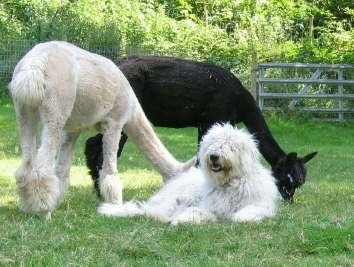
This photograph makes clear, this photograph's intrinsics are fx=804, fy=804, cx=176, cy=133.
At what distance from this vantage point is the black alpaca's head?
28.1ft

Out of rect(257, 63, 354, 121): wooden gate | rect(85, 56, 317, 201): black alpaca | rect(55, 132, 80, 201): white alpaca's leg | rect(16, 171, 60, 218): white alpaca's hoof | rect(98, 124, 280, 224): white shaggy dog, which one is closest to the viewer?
rect(16, 171, 60, 218): white alpaca's hoof

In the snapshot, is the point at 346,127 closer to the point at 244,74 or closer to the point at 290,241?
the point at 244,74

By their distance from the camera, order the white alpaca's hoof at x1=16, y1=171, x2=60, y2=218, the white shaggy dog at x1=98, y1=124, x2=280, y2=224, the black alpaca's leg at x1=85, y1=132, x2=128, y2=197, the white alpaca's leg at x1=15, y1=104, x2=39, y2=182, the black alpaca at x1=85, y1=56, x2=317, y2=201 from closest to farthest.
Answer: the white alpaca's hoof at x1=16, y1=171, x2=60, y2=218 < the white alpaca's leg at x1=15, y1=104, x2=39, y2=182 < the white shaggy dog at x1=98, y1=124, x2=280, y2=224 < the black alpaca's leg at x1=85, y1=132, x2=128, y2=197 < the black alpaca at x1=85, y1=56, x2=317, y2=201

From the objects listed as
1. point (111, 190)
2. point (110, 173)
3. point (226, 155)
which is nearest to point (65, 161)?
point (110, 173)

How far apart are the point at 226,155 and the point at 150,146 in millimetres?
1250

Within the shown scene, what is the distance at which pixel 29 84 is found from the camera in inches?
246

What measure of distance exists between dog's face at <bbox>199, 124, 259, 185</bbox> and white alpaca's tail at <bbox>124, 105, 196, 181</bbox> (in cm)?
77

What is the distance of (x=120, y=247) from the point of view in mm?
5293

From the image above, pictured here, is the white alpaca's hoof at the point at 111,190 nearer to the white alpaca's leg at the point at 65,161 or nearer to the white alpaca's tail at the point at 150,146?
the white alpaca's leg at the point at 65,161

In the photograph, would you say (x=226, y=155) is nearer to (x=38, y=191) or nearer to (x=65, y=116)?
(x=65, y=116)

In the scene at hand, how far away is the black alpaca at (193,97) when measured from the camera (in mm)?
9203

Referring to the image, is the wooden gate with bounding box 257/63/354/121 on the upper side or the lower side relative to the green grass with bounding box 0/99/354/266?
lower

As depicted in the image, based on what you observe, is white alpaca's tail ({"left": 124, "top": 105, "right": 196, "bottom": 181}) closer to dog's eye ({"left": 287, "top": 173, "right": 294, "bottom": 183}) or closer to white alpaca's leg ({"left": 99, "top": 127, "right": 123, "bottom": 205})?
white alpaca's leg ({"left": 99, "top": 127, "right": 123, "bottom": 205})

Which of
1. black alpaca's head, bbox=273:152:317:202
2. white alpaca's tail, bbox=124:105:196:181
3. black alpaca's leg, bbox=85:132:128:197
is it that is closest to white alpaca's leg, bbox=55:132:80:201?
white alpaca's tail, bbox=124:105:196:181
